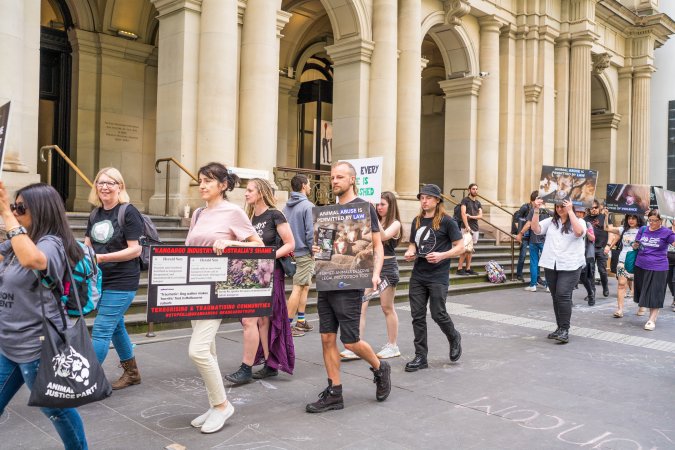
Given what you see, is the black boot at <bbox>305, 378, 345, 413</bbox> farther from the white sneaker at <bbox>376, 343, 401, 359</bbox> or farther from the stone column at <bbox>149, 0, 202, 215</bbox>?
the stone column at <bbox>149, 0, 202, 215</bbox>

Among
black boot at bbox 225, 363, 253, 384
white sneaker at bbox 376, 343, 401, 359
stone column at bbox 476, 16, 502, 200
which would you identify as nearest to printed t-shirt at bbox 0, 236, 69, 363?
black boot at bbox 225, 363, 253, 384

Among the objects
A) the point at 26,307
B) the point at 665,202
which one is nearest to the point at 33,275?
the point at 26,307

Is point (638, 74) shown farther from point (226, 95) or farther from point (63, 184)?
point (63, 184)

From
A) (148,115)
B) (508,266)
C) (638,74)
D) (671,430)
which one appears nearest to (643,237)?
(671,430)

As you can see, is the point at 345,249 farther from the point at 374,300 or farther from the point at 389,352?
the point at 374,300

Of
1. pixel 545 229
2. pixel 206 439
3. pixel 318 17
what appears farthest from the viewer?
pixel 318 17

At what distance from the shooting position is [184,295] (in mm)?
4242

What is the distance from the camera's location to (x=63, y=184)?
1542 centimetres

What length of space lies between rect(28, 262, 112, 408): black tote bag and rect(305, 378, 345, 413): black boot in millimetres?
2029

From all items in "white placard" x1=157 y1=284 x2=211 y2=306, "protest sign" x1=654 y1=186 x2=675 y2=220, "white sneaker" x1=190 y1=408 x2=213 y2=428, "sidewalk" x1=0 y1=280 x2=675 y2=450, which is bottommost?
"sidewalk" x1=0 y1=280 x2=675 y2=450

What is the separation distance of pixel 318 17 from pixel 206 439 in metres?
18.7

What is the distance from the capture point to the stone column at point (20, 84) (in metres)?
9.30

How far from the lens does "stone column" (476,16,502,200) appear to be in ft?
64.4

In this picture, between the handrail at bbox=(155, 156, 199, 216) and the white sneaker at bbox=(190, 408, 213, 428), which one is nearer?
the white sneaker at bbox=(190, 408, 213, 428)
